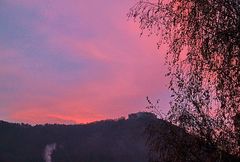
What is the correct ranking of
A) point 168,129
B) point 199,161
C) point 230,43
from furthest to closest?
point 168,129 → point 199,161 → point 230,43

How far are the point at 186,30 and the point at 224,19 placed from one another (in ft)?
3.26

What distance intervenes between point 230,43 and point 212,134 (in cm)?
337

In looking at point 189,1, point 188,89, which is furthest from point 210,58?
point 188,89

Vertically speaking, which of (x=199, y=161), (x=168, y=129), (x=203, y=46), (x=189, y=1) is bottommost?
(x=199, y=161)

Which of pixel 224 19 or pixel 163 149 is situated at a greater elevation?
pixel 224 19

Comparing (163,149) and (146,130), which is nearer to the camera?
(163,149)

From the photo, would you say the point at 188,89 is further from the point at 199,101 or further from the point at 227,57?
the point at 227,57

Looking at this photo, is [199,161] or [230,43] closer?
[230,43]

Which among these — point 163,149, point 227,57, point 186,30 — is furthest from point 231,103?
point 163,149

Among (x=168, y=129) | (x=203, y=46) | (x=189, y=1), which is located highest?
(x=189, y=1)

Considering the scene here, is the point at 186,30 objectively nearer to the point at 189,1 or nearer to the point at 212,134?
the point at 189,1

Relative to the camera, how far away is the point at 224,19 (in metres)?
14.2

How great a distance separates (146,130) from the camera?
1825 centimetres

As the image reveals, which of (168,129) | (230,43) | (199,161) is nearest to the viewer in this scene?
(230,43)
